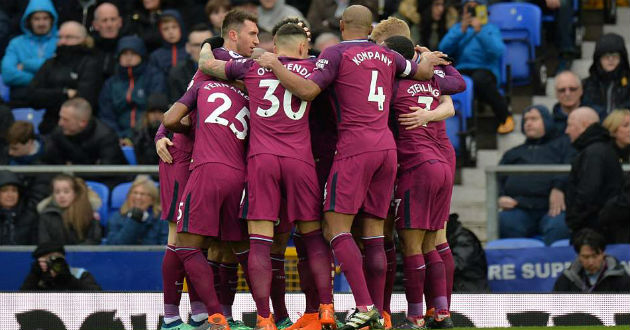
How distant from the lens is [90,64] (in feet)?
Answer: 55.6

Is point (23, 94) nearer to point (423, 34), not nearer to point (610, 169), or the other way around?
point (423, 34)

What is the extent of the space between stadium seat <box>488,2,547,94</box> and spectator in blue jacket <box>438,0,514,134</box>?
76 centimetres

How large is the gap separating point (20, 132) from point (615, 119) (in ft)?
21.2

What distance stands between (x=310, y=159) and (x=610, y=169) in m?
4.68

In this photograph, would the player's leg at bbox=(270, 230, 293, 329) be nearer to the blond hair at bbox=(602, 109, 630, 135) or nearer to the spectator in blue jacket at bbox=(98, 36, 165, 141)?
the blond hair at bbox=(602, 109, 630, 135)

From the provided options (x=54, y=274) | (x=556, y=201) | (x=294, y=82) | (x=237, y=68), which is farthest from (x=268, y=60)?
(x=556, y=201)

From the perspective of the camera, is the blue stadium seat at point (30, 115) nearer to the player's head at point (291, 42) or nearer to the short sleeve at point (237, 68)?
the short sleeve at point (237, 68)

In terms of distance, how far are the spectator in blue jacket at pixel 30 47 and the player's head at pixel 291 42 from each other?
752cm

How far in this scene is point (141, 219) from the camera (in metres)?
14.2

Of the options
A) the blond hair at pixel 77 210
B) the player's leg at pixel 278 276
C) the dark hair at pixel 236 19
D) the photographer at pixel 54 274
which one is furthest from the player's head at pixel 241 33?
the blond hair at pixel 77 210

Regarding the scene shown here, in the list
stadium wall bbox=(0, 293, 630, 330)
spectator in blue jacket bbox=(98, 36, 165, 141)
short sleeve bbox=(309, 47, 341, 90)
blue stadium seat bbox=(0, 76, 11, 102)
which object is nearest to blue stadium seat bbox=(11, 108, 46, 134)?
blue stadium seat bbox=(0, 76, 11, 102)

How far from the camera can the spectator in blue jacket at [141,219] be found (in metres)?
14.2

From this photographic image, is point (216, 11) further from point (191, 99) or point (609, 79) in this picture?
point (191, 99)

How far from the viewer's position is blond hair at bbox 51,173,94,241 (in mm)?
14352
